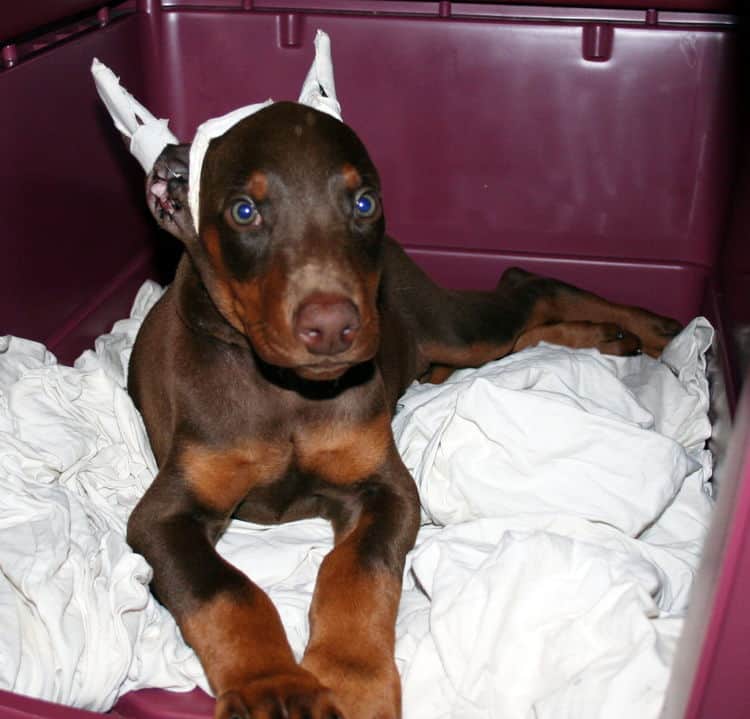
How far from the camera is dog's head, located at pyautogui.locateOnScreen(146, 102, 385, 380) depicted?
8.66 feet

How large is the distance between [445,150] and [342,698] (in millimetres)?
2800

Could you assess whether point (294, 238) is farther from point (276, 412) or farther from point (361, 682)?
point (361, 682)

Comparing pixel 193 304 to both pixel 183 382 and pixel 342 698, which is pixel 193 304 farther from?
pixel 342 698

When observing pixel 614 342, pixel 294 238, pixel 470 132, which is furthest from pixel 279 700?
pixel 470 132

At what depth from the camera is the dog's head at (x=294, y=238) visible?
8.66 ft

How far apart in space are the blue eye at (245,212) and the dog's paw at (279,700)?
3.94 ft

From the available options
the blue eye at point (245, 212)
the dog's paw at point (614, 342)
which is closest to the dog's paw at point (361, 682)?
the blue eye at point (245, 212)

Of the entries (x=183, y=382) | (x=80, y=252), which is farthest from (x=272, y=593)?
(x=80, y=252)

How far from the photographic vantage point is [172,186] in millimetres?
3191

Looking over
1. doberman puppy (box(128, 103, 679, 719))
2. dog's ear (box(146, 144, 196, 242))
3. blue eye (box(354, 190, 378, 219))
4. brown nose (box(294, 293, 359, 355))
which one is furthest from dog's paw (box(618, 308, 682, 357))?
brown nose (box(294, 293, 359, 355))

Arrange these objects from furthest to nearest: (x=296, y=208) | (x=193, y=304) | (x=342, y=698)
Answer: (x=193, y=304), (x=296, y=208), (x=342, y=698)

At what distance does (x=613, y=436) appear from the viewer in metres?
3.50

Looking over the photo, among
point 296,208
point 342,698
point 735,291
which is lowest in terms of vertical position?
point 342,698

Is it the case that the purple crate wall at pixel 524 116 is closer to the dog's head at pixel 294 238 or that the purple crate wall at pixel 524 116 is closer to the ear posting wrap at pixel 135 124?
the ear posting wrap at pixel 135 124
